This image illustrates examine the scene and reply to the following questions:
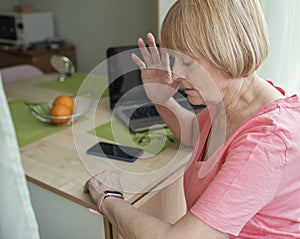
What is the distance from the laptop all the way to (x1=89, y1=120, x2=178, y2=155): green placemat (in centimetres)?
3

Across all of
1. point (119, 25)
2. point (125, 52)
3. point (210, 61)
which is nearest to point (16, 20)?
point (119, 25)

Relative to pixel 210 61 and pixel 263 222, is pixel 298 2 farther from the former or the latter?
pixel 263 222

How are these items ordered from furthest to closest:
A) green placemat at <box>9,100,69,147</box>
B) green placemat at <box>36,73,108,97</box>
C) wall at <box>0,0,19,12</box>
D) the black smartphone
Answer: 1. wall at <box>0,0,19,12</box>
2. green placemat at <box>36,73,108,97</box>
3. green placemat at <box>9,100,69,147</box>
4. the black smartphone

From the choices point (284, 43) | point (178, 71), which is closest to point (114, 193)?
point (178, 71)

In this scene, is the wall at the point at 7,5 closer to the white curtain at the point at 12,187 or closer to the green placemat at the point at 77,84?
the green placemat at the point at 77,84

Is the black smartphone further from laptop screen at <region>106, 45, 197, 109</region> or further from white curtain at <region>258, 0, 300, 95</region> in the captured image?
white curtain at <region>258, 0, 300, 95</region>

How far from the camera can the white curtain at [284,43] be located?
1241 mm

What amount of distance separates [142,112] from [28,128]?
45 centimetres

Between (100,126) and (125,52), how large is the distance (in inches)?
12.4

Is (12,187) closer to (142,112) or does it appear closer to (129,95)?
(142,112)

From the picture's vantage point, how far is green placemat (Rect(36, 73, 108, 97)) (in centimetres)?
169

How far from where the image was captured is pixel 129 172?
1073mm

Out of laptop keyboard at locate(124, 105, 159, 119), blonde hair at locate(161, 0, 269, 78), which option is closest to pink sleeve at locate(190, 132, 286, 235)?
blonde hair at locate(161, 0, 269, 78)

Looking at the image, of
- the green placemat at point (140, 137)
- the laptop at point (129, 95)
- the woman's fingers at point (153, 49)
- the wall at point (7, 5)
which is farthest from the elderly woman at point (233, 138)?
the wall at point (7, 5)
